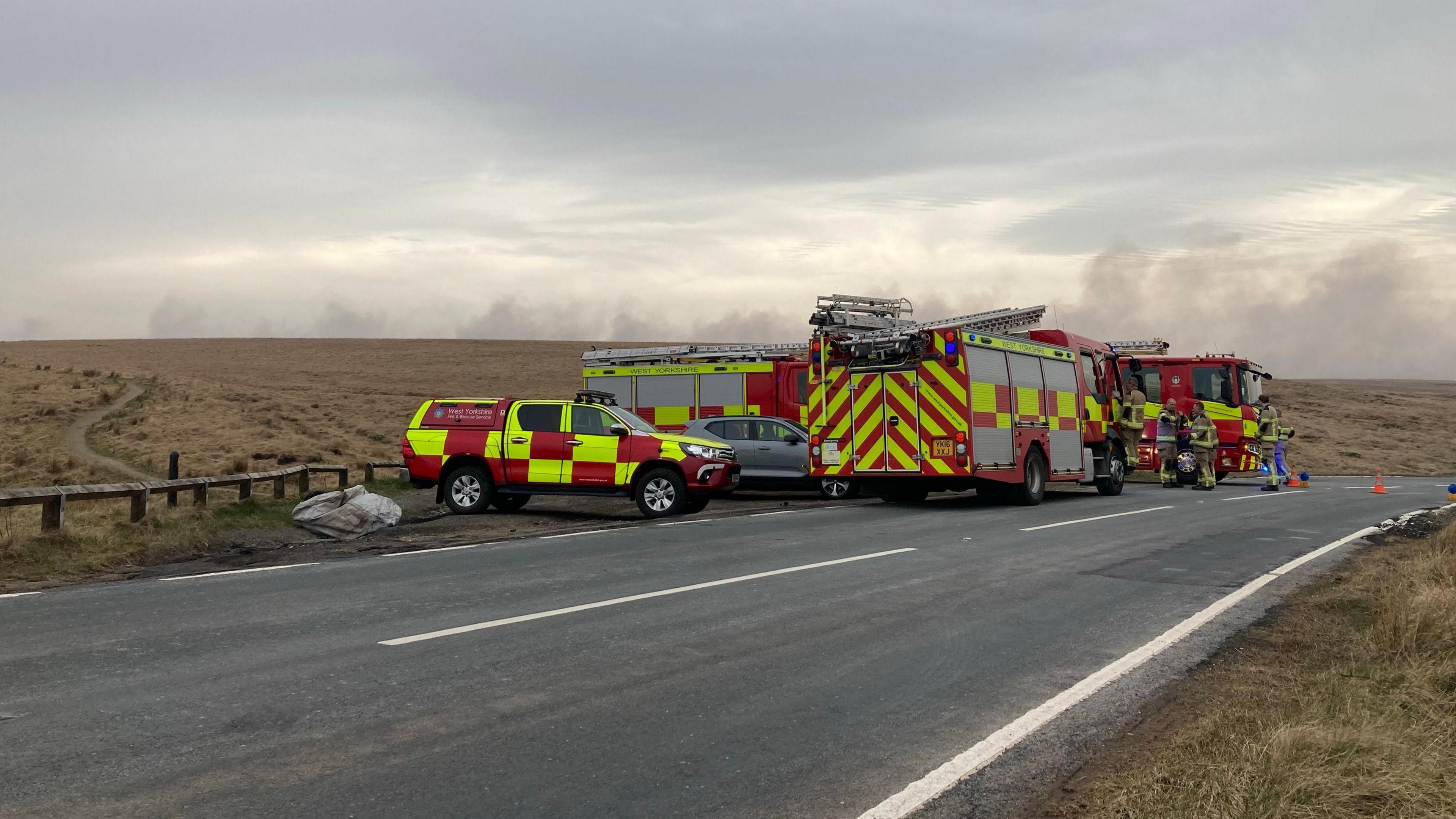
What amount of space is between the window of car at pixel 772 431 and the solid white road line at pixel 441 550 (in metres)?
8.56

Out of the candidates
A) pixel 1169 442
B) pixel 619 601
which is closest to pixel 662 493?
pixel 619 601

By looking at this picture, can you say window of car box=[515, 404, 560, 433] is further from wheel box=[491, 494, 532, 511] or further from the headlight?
the headlight

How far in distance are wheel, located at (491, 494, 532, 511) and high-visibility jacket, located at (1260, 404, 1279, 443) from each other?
15522mm

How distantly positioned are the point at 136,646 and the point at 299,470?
36.5ft

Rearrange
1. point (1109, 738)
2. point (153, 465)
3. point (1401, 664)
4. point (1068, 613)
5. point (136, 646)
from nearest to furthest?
point (1109, 738) → point (1401, 664) → point (136, 646) → point (1068, 613) → point (153, 465)

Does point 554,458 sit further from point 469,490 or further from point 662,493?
point 662,493

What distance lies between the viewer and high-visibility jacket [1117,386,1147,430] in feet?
75.4

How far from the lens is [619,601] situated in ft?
28.1

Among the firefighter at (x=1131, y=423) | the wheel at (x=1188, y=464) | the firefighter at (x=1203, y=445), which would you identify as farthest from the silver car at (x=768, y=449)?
the wheel at (x=1188, y=464)

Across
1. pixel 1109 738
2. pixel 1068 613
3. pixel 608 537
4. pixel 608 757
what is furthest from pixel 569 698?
pixel 608 537

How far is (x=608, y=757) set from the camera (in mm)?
4805

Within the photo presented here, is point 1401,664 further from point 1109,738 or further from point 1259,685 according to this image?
point 1109,738

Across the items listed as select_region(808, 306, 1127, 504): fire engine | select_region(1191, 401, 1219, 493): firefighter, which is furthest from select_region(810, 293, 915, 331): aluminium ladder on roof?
select_region(1191, 401, 1219, 493): firefighter

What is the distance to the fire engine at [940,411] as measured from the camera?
56.7ft
